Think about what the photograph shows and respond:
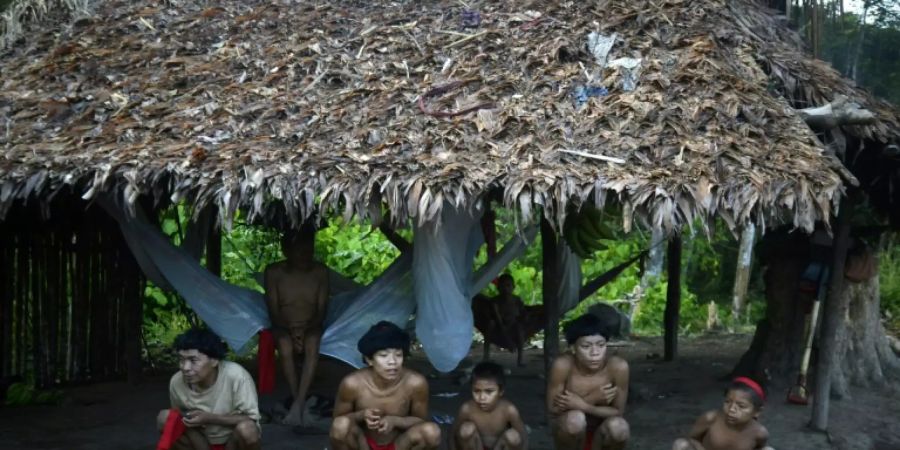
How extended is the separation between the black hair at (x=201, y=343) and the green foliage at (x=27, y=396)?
275 cm

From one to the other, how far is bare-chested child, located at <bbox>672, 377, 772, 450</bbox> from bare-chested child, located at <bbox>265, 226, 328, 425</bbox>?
2474mm

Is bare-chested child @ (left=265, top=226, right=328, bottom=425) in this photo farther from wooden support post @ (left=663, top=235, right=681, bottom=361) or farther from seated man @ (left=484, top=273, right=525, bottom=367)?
wooden support post @ (left=663, top=235, right=681, bottom=361)

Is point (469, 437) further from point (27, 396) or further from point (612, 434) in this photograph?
point (27, 396)

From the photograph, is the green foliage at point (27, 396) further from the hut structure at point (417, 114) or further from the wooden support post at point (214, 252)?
the wooden support post at point (214, 252)

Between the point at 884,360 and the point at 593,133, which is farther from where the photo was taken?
the point at 884,360

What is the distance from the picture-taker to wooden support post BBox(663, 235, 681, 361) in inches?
348

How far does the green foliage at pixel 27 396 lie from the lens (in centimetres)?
746

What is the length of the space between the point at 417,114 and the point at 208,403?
191cm

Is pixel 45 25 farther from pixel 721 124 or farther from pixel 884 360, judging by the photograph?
pixel 884 360

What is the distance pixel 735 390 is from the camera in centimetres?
516

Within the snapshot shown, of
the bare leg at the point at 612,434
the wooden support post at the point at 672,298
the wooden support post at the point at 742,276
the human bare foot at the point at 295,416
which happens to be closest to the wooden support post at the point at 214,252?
the human bare foot at the point at 295,416

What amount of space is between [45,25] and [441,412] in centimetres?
391

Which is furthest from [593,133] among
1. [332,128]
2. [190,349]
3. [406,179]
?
[190,349]

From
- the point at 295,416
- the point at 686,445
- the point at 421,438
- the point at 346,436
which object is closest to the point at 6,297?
the point at 295,416
